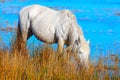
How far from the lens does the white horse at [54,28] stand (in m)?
7.91

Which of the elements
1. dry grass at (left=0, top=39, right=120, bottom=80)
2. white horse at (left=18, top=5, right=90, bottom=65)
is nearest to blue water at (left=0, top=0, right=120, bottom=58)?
white horse at (left=18, top=5, right=90, bottom=65)

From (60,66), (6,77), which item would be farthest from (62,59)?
(6,77)

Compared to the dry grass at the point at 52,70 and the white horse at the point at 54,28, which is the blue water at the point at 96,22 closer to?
the white horse at the point at 54,28

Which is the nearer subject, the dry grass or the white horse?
the dry grass

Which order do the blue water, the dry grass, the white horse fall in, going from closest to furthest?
the dry grass → the white horse → the blue water

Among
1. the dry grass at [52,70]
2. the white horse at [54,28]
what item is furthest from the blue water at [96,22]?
the dry grass at [52,70]

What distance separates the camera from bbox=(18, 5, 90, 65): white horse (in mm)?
7906

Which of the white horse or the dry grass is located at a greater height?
the white horse

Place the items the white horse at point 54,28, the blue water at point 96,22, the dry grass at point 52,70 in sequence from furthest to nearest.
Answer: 1. the blue water at point 96,22
2. the white horse at point 54,28
3. the dry grass at point 52,70

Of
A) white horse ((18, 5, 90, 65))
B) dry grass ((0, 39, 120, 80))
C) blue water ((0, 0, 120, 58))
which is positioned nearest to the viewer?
dry grass ((0, 39, 120, 80))

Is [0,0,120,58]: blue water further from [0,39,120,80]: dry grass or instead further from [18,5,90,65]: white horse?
[0,39,120,80]: dry grass

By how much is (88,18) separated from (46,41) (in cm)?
803

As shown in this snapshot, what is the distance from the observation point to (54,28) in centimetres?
872

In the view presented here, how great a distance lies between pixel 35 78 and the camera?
6.44 meters
